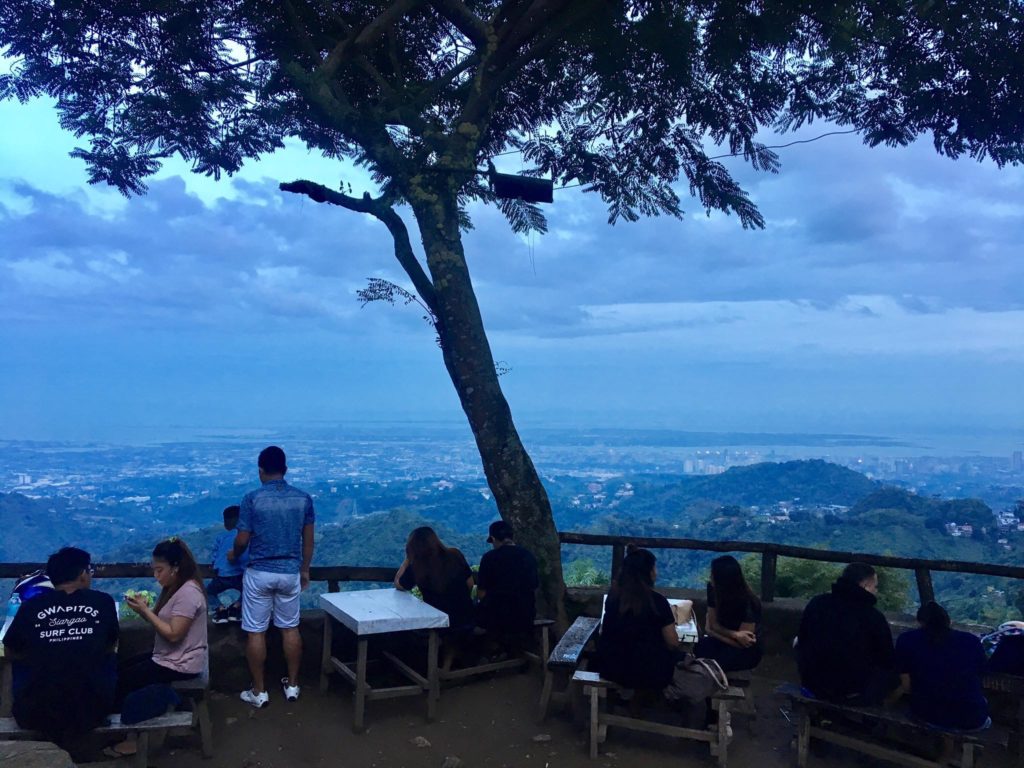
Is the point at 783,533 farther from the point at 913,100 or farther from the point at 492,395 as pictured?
Result: the point at 492,395

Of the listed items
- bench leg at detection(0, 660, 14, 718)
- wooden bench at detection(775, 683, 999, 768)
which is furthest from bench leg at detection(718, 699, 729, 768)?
bench leg at detection(0, 660, 14, 718)

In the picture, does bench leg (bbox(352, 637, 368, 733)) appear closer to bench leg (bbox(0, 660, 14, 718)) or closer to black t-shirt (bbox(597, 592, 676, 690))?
black t-shirt (bbox(597, 592, 676, 690))

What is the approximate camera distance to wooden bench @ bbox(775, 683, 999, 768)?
3.96 meters

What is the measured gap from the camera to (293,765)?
13.9 ft

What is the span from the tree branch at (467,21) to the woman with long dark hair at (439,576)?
13.2 feet

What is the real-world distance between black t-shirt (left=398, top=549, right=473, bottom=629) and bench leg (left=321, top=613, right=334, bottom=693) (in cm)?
68

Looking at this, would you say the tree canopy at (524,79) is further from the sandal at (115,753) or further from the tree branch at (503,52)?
the sandal at (115,753)

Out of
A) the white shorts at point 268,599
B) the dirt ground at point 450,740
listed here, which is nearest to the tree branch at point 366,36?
the white shorts at point 268,599

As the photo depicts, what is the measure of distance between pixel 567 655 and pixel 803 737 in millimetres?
1435

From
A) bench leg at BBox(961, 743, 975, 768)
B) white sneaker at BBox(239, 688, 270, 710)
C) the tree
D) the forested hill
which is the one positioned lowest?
the forested hill

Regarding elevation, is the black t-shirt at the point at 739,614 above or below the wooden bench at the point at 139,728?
above

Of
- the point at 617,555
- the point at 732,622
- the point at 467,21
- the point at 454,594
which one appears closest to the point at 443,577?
the point at 454,594

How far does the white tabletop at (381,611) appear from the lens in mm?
4633

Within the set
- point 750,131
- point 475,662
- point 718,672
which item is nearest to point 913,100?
point 750,131
